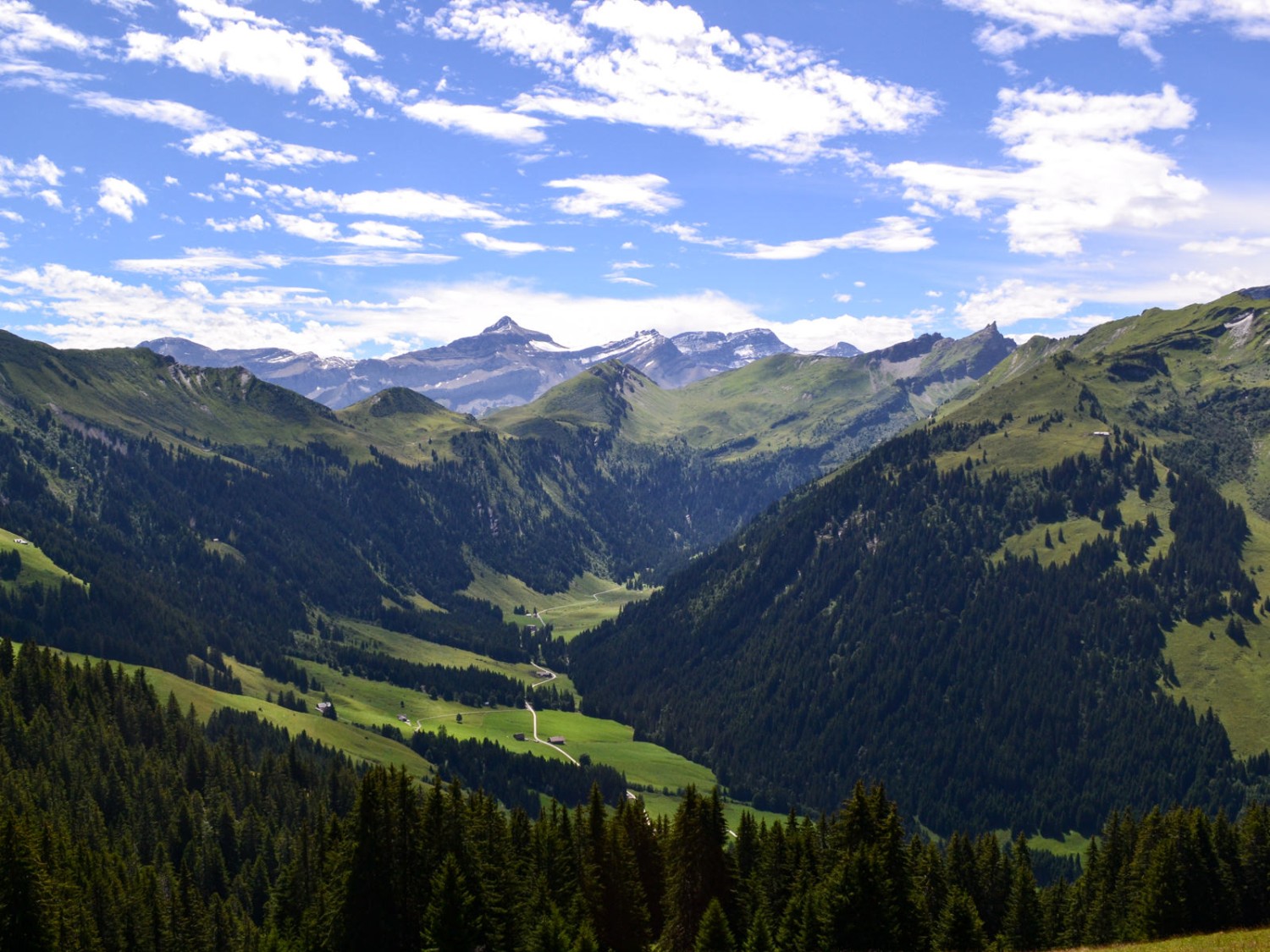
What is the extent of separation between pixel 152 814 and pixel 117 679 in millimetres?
49831

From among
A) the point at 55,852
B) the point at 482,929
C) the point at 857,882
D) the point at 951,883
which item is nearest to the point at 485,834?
the point at 482,929

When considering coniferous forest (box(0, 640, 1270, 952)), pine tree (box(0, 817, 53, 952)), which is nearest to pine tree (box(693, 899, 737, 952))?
coniferous forest (box(0, 640, 1270, 952))

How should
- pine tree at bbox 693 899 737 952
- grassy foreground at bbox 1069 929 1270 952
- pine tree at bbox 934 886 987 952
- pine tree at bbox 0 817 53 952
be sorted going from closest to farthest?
grassy foreground at bbox 1069 929 1270 952 < pine tree at bbox 693 899 737 952 < pine tree at bbox 0 817 53 952 < pine tree at bbox 934 886 987 952

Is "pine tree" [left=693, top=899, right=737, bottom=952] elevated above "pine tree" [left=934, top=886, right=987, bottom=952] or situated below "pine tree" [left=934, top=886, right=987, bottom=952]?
above

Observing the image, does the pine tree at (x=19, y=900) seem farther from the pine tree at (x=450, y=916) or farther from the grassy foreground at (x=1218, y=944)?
the grassy foreground at (x=1218, y=944)

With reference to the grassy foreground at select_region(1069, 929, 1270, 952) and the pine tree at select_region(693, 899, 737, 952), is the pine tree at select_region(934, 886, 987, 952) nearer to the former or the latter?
A: the grassy foreground at select_region(1069, 929, 1270, 952)

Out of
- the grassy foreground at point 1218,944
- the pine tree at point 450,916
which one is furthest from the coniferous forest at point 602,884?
the grassy foreground at point 1218,944

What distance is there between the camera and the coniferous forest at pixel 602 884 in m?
78.2

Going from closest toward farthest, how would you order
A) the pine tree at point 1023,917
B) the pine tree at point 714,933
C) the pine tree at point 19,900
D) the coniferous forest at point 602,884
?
the pine tree at point 714,933
the coniferous forest at point 602,884
the pine tree at point 19,900
the pine tree at point 1023,917

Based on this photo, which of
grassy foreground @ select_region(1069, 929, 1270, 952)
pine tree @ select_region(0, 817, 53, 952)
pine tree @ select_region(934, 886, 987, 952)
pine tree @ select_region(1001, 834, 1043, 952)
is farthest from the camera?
pine tree @ select_region(1001, 834, 1043, 952)

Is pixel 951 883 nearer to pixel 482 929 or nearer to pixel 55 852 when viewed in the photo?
pixel 482 929

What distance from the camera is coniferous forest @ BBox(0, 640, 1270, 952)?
3078 inches

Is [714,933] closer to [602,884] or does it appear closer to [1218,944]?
[602,884]

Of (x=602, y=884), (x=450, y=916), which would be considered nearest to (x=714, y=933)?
(x=602, y=884)
